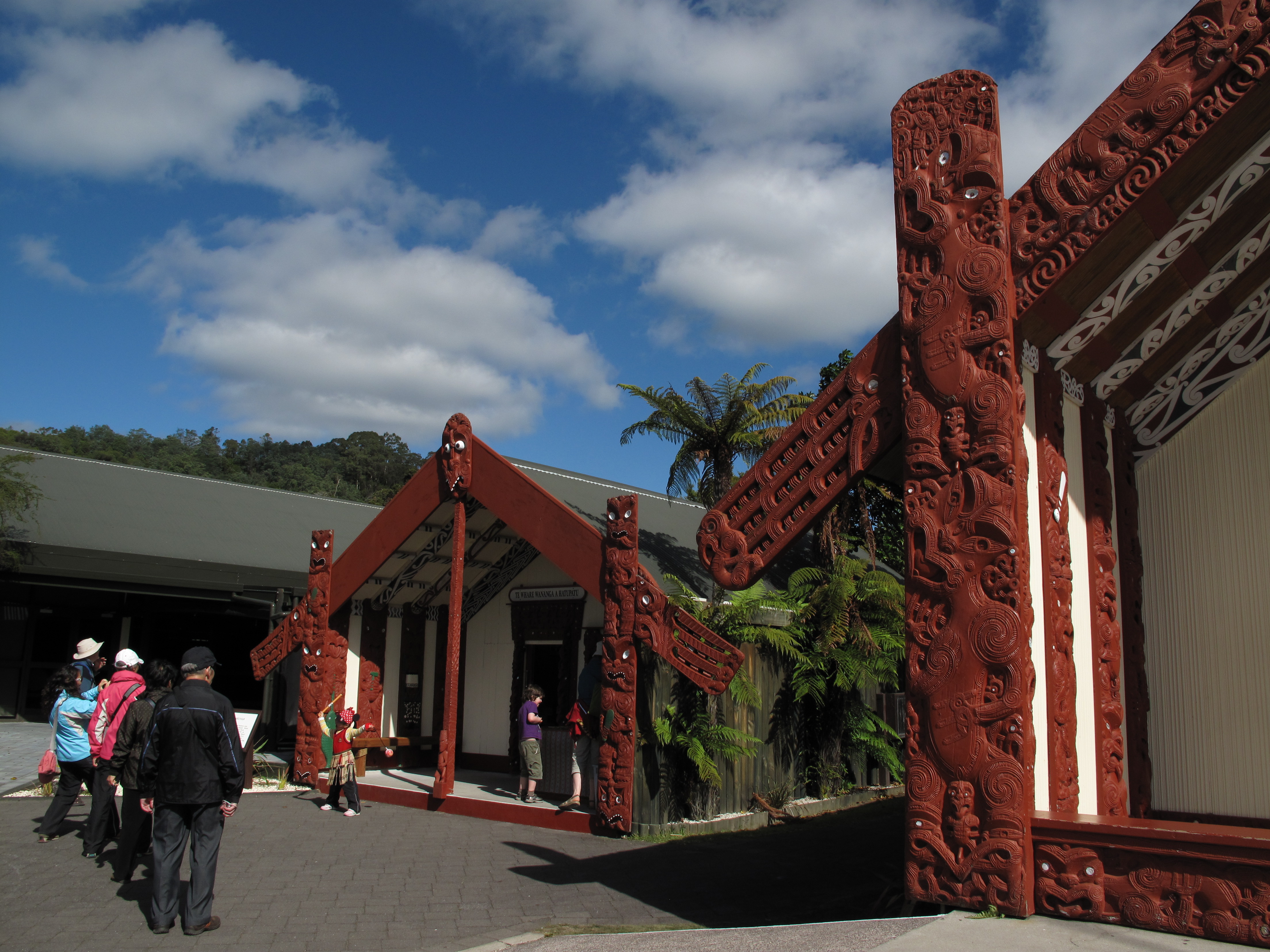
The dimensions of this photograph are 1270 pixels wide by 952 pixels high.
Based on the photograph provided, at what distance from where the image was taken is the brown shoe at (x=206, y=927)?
5.95 metres

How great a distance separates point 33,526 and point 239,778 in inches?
599

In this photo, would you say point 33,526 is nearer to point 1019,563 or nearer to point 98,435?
point 1019,563

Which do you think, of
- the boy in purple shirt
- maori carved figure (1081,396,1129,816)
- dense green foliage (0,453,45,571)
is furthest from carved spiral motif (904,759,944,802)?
dense green foliage (0,453,45,571)

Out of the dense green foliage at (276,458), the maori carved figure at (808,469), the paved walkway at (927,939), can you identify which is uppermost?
the dense green foliage at (276,458)

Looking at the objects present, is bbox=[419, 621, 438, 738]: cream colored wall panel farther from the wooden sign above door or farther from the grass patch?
the grass patch

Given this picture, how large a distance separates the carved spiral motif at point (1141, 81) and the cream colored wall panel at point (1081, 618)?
189 cm

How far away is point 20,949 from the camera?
Result: 5.55 m

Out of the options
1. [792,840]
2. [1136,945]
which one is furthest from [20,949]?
[792,840]

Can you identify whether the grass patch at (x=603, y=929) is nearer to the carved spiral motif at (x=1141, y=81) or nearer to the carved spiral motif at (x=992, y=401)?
the carved spiral motif at (x=992, y=401)

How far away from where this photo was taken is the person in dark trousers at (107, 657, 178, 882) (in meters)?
7.23

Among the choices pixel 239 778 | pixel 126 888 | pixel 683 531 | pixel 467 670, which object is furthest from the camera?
pixel 683 531

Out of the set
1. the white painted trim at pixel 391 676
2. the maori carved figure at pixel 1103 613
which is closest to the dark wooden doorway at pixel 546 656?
the white painted trim at pixel 391 676

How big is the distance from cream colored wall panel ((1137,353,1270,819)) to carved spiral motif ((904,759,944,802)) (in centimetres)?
285

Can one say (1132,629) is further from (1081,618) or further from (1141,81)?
(1141,81)
